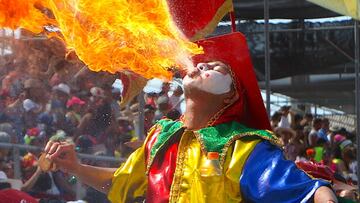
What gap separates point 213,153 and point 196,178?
141 mm

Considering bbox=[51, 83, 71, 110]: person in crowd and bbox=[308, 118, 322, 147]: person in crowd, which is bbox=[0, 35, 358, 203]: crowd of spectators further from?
bbox=[308, 118, 322, 147]: person in crowd

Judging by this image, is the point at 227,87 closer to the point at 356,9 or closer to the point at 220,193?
the point at 220,193

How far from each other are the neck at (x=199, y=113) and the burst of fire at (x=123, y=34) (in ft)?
0.71

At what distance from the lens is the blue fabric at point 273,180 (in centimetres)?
393

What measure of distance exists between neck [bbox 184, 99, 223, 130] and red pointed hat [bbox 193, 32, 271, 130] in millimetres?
46

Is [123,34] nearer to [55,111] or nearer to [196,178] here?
[196,178]

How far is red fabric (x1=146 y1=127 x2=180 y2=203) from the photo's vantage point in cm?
427

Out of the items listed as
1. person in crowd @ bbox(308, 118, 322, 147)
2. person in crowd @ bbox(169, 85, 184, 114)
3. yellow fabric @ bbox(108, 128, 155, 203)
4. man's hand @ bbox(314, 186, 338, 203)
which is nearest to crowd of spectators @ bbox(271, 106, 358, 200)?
person in crowd @ bbox(308, 118, 322, 147)

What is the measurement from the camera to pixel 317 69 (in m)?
10.5

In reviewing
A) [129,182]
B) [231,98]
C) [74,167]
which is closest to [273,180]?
[231,98]

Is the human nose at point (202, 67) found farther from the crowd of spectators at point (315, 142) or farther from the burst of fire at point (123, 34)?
the crowd of spectators at point (315, 142)

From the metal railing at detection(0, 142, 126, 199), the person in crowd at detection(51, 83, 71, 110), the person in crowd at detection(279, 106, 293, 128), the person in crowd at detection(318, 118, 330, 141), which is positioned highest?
the person in crowd at detection(51, 83, 71, 110)

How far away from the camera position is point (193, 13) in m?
4.70

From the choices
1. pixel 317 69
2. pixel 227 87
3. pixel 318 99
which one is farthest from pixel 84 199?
pixel 318 99
